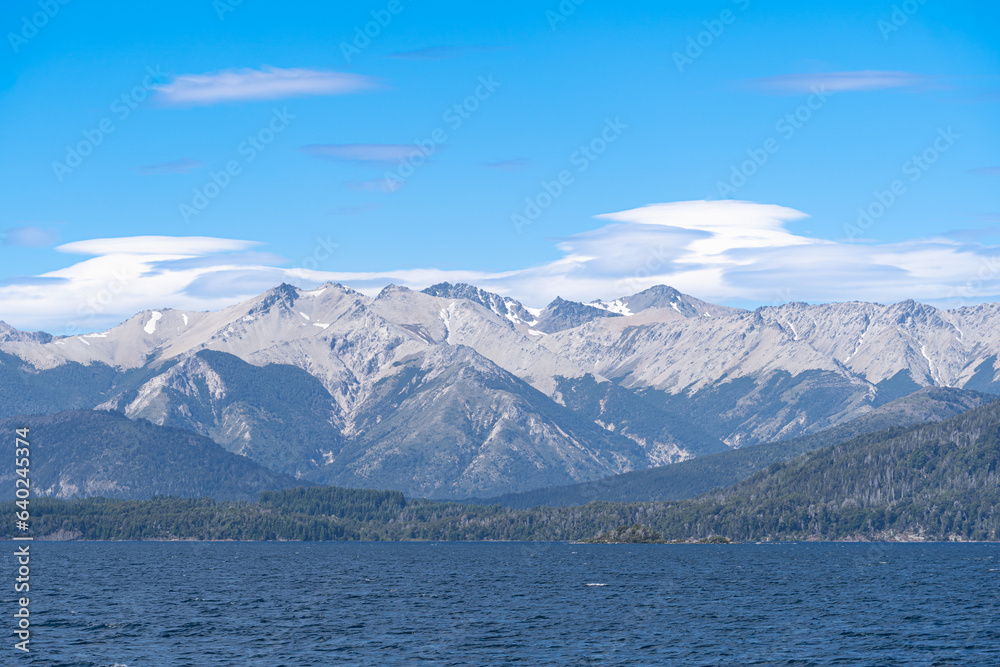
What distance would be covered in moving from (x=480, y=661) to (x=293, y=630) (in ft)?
145

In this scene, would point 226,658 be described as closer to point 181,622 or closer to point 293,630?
point 293,630

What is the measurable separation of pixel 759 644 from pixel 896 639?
21138 mm

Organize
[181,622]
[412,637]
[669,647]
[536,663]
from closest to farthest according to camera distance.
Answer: [536,663], [669,647], [412,637], [181,622]

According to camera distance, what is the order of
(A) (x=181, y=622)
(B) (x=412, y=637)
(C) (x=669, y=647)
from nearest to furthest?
→ (C) (x=669, y=647)
(B) (x=412, y=637)
(A) (x=181, y=622)

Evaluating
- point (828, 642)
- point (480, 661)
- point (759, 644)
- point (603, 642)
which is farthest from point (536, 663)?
point (828, 642)

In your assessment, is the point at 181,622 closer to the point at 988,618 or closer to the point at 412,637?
the point at 412,637

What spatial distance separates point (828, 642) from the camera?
165 metres

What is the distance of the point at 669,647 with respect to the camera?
160 meters

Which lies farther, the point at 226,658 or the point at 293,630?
the point at 293,630

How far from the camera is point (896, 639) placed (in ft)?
548

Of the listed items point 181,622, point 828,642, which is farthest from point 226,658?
point 828,642

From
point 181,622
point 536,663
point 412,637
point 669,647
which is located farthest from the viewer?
point 181,622

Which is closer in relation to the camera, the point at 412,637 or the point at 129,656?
the point at 129,656

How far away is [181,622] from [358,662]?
55761 millimetres
